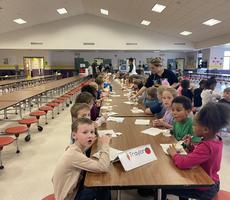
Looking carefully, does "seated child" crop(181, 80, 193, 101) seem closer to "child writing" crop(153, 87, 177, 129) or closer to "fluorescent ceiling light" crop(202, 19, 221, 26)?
"child writing" crop(153, 87, 177, 129)

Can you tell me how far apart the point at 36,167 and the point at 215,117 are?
2.69m

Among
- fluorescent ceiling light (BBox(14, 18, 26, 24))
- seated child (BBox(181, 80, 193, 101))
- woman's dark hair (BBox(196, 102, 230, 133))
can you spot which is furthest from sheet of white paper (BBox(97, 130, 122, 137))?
fluorescent ceiling light (BBox(14, 18, 26, 24))

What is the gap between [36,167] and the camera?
3305 millimetres

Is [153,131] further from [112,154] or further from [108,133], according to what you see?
[112,154]

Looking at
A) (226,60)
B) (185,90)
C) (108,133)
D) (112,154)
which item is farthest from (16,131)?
(226,60)

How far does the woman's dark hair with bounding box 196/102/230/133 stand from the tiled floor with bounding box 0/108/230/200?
133 centimetres

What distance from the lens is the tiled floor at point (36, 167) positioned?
2.65m

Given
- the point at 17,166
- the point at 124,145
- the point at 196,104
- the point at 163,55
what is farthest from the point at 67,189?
the point at 163,55

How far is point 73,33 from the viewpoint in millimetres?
15398

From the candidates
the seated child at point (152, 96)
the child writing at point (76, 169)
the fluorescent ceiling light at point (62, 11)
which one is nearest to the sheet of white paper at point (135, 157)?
the child writing at point (76, 169)

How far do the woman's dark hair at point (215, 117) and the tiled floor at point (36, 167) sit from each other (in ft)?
4.36

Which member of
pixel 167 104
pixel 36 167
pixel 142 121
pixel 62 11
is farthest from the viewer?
pixel 62 11

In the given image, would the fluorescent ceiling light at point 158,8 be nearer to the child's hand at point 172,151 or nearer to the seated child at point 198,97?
the seated child at point 198,97

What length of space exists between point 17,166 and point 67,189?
2142 millimetres
